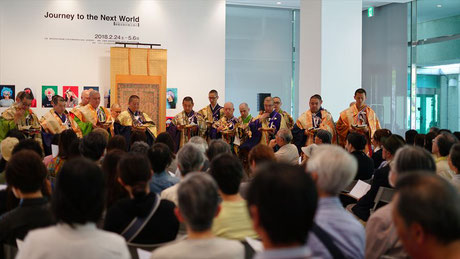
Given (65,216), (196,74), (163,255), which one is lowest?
(163,255)

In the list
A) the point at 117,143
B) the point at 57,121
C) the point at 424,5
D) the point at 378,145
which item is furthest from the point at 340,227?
the point at 424,5

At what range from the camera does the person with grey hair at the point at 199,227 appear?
199cm

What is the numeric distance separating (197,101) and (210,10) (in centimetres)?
223

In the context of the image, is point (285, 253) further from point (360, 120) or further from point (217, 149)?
point (360, 120)

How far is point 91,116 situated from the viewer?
9.75m

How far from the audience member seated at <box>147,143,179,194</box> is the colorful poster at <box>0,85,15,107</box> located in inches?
316

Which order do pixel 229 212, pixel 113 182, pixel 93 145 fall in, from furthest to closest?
pixel 93 145 → pixel 113 182 → pixel 229 212

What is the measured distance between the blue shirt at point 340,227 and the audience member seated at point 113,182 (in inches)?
57.6

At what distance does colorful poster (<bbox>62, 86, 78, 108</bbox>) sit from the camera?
Result: 11422 millimetres

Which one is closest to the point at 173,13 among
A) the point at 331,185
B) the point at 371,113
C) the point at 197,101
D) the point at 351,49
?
the point at 197,101

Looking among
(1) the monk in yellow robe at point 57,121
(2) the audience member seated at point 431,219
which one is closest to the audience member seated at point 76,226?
(2) the audience member seated at point 431,219

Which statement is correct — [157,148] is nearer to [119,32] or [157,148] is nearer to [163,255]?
[163,255]

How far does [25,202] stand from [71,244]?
86 centimetres

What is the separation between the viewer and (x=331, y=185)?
2418 mm
